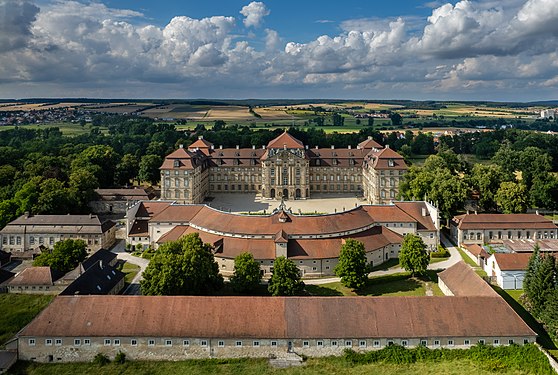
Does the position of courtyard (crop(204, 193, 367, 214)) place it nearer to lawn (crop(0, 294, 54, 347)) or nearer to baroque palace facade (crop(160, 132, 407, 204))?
baroque palace facade (crop(160, 132, 407, 204))

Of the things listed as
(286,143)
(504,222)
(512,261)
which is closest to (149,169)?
(286,143)

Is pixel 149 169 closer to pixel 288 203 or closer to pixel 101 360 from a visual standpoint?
pixel 288 203

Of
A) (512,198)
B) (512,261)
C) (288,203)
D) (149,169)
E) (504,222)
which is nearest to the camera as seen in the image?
(512,261)

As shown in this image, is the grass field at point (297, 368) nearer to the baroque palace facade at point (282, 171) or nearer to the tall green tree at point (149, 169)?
the baroque palace facade at point (282, 171)

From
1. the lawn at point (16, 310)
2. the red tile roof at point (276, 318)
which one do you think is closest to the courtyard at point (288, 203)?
the lawn at point (16, 310)

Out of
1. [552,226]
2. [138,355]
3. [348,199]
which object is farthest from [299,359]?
[348,199]

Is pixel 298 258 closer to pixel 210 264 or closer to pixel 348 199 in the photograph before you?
pixel 210 264
